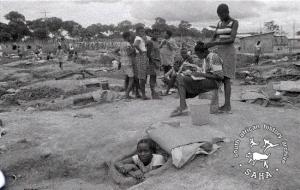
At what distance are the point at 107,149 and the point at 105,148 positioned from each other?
0.15 feet

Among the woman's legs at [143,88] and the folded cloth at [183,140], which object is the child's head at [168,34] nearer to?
the woman's legs at [143,88]

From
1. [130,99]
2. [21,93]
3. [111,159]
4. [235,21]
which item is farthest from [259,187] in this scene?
[21,93]

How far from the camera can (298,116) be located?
5336mm

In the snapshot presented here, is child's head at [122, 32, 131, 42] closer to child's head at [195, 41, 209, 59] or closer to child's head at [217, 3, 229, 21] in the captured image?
child's head at [195, 41, 209, 59]

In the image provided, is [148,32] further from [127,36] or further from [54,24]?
[54,24]

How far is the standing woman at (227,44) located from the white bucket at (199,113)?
0.75 metres

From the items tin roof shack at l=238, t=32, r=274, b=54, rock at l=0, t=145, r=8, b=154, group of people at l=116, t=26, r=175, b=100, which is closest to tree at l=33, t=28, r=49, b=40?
tin roof shack at l=238, t=32, r=274, b=54

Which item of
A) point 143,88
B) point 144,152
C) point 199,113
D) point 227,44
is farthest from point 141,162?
point 143,88

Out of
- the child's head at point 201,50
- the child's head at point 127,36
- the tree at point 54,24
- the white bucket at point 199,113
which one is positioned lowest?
the white bucket at point 199,113

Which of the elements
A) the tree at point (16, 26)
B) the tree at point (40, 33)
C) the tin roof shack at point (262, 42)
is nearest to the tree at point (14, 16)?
the tree at point (16, 26)

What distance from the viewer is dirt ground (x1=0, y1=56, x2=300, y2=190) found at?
351 cm

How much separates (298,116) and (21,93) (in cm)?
784
